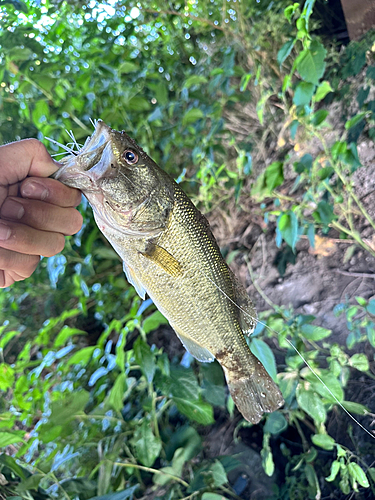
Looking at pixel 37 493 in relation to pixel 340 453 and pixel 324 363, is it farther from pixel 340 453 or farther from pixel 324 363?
pixel 324 363

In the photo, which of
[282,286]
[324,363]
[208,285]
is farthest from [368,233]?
[208,285]

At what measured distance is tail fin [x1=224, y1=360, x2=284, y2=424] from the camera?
0.89 metres

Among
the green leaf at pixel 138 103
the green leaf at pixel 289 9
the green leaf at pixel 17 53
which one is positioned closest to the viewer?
the green leaf at pixel 289 9

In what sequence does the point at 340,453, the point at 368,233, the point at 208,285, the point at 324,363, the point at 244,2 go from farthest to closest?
the point at 244,2, the point at 368,233, the point at 324,363, the point at 340,453, the point at 208,285

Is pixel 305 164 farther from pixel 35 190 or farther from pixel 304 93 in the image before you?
pixel 35 190

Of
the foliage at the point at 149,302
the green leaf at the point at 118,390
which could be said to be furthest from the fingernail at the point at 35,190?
the green leaf at the point at 118,390

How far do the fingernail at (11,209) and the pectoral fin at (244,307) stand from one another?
0.51 metres

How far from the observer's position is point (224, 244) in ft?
8.69

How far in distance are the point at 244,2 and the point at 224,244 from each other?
1.67 metres

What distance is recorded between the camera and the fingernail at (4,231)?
0.69 meters

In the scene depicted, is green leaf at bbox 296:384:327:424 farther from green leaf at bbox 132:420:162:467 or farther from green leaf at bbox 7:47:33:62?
green leaf at bbox 7:47:33:62

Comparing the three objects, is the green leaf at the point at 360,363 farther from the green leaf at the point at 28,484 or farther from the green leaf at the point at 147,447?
the green leaf at the point at 28,484

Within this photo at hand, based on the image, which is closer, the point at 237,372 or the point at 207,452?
the point at 237,372

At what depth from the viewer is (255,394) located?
90cm
